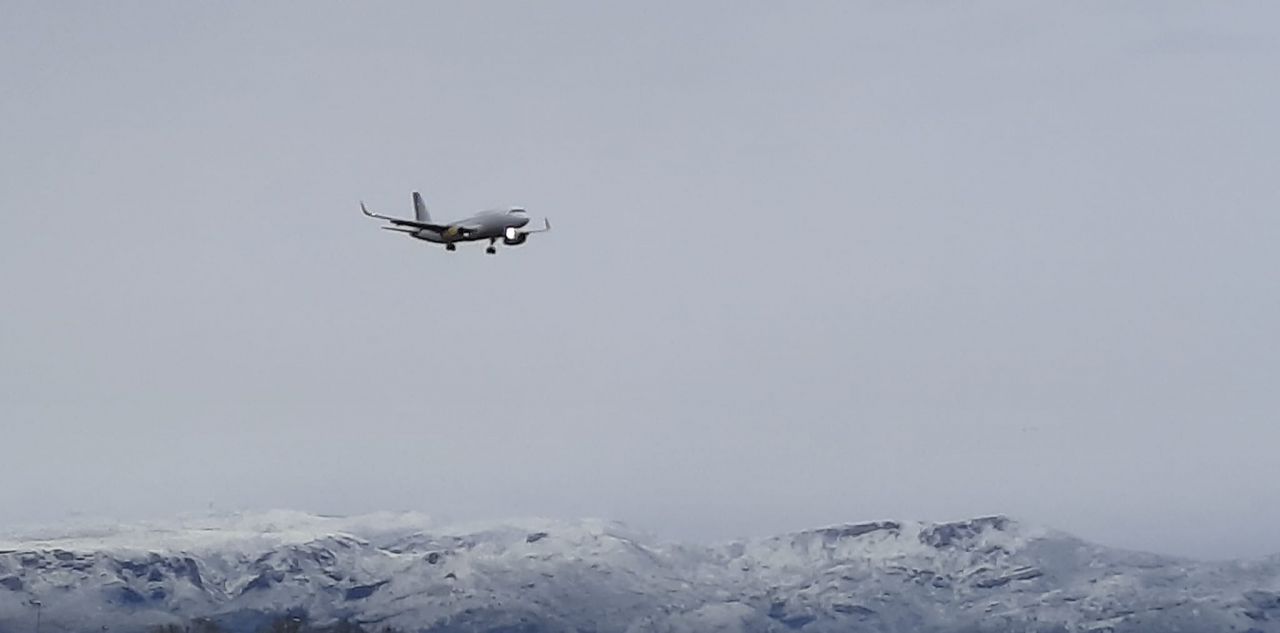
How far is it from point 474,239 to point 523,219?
5.15 meters

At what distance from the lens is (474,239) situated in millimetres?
172375

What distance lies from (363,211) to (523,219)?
14321 mm

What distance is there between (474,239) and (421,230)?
5.83m

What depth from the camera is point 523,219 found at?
170 m

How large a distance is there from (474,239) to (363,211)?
42.5 ft

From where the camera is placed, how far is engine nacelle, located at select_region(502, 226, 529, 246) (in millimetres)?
168875

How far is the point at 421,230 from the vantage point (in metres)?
176

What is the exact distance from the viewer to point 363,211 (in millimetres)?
162250

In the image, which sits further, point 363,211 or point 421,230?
point 421,230

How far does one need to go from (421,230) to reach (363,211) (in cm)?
1377

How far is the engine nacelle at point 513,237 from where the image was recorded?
16888cm

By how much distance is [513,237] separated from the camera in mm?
169000
